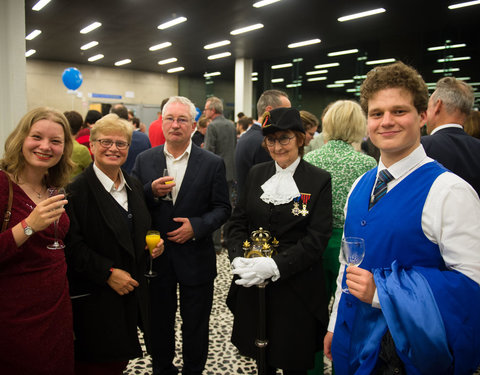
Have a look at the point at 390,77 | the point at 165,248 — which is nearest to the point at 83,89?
the point at 165,248

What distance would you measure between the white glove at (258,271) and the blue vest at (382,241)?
39 cm

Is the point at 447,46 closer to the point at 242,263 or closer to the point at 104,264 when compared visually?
the point at 242,263

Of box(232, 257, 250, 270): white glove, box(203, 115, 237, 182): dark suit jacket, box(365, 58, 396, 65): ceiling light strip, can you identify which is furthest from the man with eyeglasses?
box(365, 58, 396, 65): ceiling light strip

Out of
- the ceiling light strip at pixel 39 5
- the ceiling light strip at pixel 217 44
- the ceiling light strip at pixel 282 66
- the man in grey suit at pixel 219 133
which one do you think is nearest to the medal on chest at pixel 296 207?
the man in grey suit at pixel 219 133

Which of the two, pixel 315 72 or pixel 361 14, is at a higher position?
pixel 361 14

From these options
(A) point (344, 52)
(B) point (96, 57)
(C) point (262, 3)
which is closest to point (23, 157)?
(C) point (262, 3)

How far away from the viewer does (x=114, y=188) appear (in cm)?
199

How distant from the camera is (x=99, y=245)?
1.86 metres

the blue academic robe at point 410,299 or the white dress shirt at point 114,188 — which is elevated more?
the white dress shirt at point 114,188

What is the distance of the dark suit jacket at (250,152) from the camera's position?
3877mm

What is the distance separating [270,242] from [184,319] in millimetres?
881

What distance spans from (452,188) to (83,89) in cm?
1632

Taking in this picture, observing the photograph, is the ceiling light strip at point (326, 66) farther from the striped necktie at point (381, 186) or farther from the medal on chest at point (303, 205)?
the striped necktie at point (381, 186)

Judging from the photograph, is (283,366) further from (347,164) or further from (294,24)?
(294,24)
